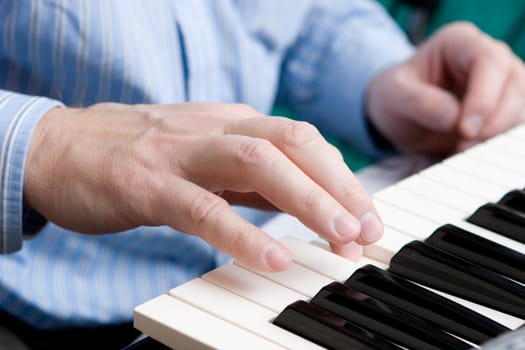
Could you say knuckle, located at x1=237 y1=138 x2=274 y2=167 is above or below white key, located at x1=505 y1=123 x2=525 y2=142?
above

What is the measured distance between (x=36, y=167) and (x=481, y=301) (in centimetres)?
34

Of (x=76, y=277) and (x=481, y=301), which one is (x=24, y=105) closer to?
(x=76, y=277)

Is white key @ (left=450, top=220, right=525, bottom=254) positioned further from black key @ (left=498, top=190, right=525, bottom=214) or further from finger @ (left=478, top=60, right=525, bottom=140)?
finger @ (left=478, top=60, right=525, bottom=140)

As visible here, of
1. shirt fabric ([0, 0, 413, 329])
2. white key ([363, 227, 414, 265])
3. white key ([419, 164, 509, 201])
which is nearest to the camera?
white key ([363, 227, 414, 265])

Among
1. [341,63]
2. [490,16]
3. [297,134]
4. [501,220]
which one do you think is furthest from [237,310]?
[490,16]

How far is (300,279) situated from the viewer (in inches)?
20.0

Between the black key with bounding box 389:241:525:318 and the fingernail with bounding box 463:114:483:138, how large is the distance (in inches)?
15.2

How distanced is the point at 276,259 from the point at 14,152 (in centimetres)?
25

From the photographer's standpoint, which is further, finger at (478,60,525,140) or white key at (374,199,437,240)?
finger at (478,60,525,140)

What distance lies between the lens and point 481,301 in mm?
504

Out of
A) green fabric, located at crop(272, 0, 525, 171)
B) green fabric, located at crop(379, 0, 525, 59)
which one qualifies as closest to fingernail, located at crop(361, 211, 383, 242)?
green fabric, located at crop(272, 0, 525, 171)

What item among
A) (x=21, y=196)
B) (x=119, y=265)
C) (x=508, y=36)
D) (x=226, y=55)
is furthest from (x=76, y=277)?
(x=508, y=36)

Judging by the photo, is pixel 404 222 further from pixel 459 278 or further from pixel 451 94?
pixel 451 94

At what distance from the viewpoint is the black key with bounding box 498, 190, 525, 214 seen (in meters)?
Answer: 0.64
